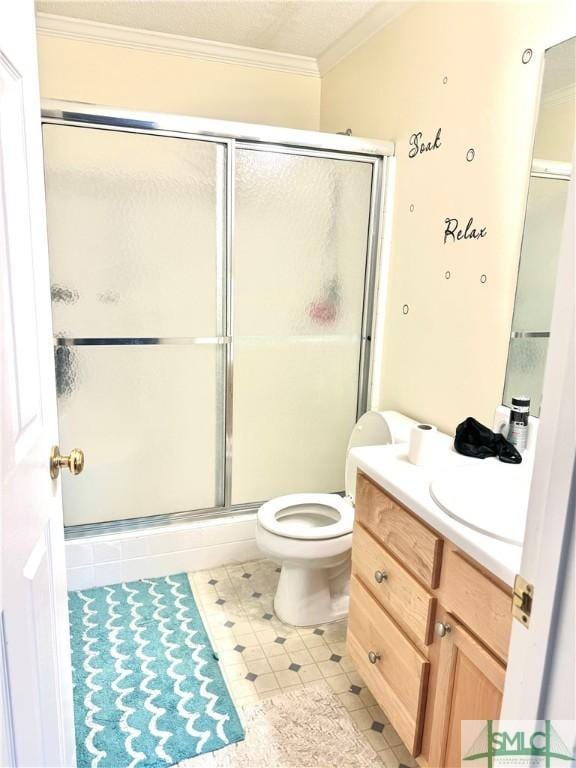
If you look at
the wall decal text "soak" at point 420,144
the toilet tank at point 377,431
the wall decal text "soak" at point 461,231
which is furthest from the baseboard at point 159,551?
the wall decal text "soak" at point 420,144

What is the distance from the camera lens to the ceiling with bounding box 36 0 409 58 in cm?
212

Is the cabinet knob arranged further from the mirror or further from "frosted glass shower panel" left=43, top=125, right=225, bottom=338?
"frosted glass shower panel" left=43, top=125, right=225, bottom=338

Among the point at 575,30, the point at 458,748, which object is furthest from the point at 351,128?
the point at 458,748

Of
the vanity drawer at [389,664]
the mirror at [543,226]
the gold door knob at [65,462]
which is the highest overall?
the mirror at [543,226]

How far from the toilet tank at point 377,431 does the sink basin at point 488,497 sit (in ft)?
1.75

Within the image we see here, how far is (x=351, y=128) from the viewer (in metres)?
2.51

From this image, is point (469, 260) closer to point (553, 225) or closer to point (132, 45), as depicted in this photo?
point (553, 225)

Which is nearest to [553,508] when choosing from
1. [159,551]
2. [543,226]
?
[543,226]

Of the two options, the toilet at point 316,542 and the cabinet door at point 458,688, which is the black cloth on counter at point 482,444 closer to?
the toilet at point 316,542

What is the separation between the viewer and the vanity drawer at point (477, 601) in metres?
1.04

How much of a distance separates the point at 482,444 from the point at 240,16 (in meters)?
2.02

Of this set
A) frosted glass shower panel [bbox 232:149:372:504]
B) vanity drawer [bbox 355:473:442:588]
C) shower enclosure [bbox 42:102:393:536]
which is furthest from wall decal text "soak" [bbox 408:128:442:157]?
vanity drawer [bbox 355:473:442:588]

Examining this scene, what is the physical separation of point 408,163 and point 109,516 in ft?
6.43

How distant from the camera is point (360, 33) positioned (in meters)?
2.30
